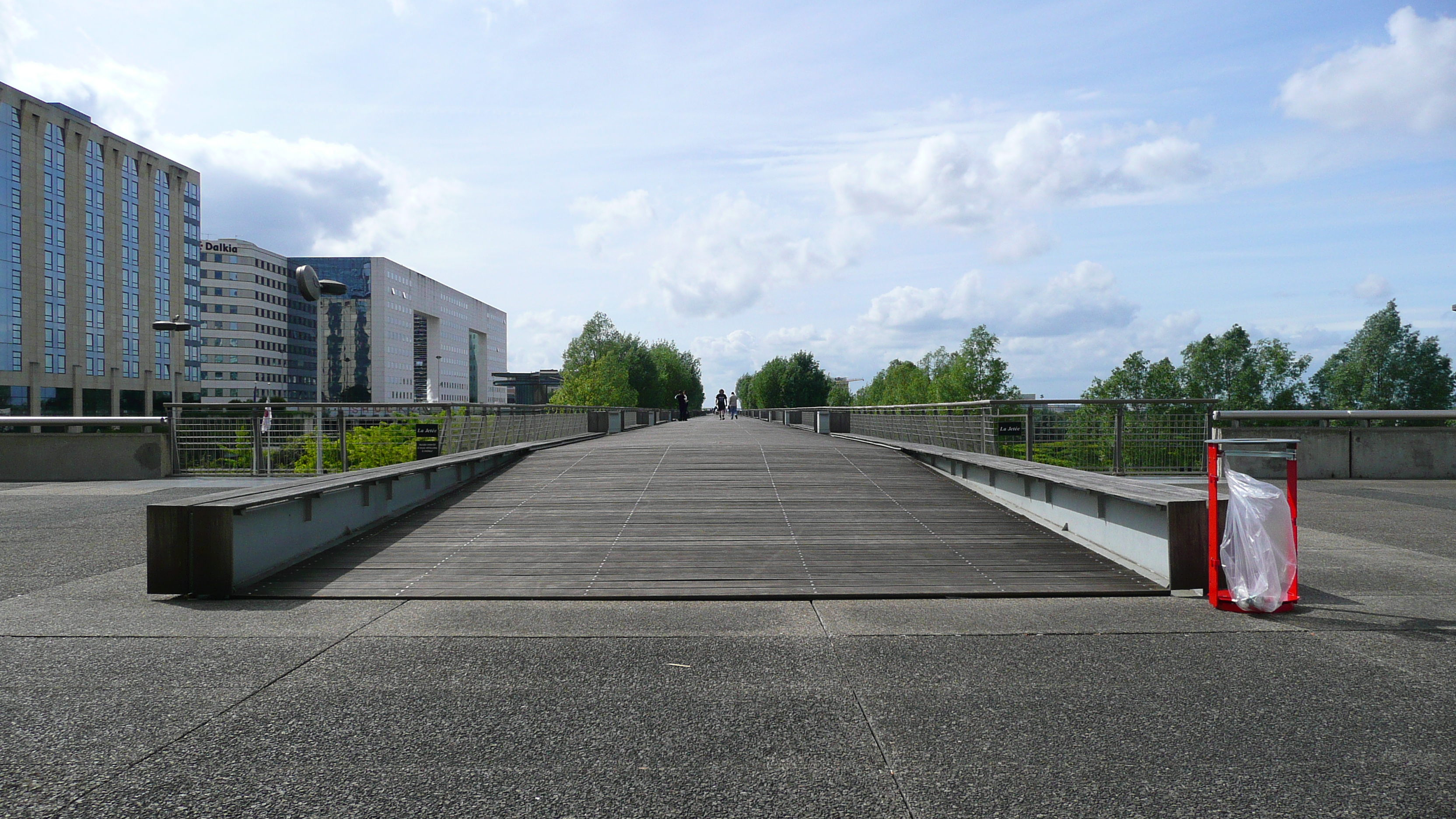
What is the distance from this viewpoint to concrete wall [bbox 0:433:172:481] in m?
16.6

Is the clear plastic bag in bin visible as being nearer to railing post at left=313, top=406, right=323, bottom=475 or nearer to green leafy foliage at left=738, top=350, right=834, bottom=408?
railing post at left=313, top=406, right=323, bottom=475

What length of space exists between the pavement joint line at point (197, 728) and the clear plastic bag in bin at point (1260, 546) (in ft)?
20.2

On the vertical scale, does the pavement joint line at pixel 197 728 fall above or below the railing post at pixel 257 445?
below

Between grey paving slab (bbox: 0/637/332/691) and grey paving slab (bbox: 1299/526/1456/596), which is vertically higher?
grey paving slab (bbox: 0/637/332/691)

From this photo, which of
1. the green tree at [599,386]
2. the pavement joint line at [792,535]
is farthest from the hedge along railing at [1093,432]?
the green tree at [599,386]

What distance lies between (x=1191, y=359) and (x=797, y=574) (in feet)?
349

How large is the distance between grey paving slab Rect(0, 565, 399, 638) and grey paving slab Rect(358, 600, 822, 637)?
1.21ft

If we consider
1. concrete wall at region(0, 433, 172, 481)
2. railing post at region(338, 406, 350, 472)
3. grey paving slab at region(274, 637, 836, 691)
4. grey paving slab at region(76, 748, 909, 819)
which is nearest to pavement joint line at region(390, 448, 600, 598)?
grey paving slab at region(274, 637, 836, 691)

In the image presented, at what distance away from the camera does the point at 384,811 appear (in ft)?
10.6

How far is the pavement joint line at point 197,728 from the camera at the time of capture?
3.46m

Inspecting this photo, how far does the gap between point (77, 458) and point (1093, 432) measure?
18.5 m

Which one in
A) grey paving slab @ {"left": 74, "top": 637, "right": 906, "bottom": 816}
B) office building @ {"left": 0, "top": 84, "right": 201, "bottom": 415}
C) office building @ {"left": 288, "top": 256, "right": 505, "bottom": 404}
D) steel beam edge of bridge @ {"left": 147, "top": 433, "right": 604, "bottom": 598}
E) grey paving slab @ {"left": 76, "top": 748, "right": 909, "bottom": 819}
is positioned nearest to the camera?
grey paving slab @ {"left": 76, "top": 748, "right": 909, "bottom": 819}

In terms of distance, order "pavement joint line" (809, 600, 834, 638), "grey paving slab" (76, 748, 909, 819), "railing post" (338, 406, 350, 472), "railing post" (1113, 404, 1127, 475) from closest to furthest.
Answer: "grey paving slab" (76, 748, 909, 819)
"pavement joint line" (809, 600, 834, 638)
"railing post" (1113, 404, 1127, 475)
"railing post" (338, 406, 350, 472)

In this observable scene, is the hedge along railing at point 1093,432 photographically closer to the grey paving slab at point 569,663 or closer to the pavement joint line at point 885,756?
the grey paving slab at point 569,663
